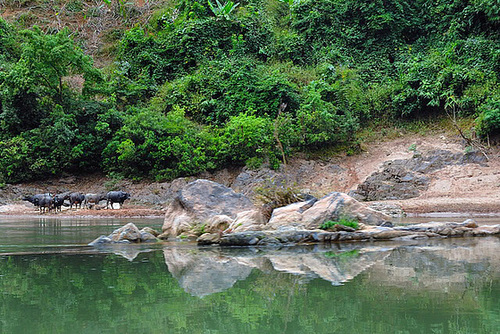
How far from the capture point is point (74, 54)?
2664cm

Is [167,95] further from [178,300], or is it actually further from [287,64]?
[178,300]

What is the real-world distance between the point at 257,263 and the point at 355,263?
1467 mm

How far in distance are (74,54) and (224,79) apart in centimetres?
957

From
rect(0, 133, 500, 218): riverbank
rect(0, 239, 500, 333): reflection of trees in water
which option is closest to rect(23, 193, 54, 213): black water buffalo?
rect(0, 133, 500, 218): riverbank

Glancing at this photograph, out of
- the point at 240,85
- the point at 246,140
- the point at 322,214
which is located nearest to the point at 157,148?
the point at 246,140

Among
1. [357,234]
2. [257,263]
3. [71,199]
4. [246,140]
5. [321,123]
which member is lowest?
[71,199]

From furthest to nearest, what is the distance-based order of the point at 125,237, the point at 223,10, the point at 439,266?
the point at 223,10
the point at 125,237
the point at 439,266

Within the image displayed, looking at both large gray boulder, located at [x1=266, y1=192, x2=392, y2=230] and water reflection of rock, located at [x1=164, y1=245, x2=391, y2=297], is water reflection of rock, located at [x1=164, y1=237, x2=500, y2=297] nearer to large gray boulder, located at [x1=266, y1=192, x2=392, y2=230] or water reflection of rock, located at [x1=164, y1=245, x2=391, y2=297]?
water reflection of rock, located at [x1=164, y1=245, x2=391, y2=297]

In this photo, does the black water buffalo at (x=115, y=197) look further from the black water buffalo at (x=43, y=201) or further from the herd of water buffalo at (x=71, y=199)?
the black water buffalo at (x=43, y=201)

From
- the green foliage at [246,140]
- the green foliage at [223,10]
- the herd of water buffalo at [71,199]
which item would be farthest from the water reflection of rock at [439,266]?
the green foliage at [223,10]

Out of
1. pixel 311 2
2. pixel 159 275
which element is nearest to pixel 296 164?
pixel 311 2

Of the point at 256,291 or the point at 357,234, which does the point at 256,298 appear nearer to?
the point at 256,291

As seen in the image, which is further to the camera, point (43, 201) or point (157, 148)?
point (157, 148)

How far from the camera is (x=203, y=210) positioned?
1208 centimetres
